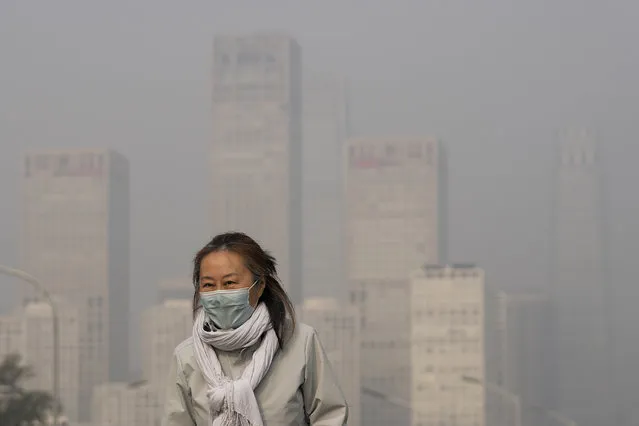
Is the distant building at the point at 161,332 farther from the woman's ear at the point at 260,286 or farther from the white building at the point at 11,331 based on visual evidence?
the woman's ear at the point at 260,286

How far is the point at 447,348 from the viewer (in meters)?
34.5

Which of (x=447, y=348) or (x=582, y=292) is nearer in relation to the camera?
(x=582, y=292)

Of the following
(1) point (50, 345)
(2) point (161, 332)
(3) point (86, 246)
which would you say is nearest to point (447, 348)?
(2) point (161, 332)

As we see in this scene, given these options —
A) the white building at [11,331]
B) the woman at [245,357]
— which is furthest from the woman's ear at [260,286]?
the white building at [11,331]

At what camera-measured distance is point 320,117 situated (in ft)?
103

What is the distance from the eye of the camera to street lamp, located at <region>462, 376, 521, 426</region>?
3391cm

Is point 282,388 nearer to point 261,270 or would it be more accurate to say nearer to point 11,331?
point 261,270

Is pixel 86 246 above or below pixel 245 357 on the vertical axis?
above

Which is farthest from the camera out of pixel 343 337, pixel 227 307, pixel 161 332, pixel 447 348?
pixel 447 348

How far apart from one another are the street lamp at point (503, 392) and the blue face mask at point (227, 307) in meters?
Result: 33.0

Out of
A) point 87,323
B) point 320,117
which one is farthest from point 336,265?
point 87,323

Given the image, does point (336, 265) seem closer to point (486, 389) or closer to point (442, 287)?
point (442, 287)

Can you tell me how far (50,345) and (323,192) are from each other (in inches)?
297

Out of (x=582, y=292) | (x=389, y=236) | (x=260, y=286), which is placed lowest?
(x=582, y=292)
